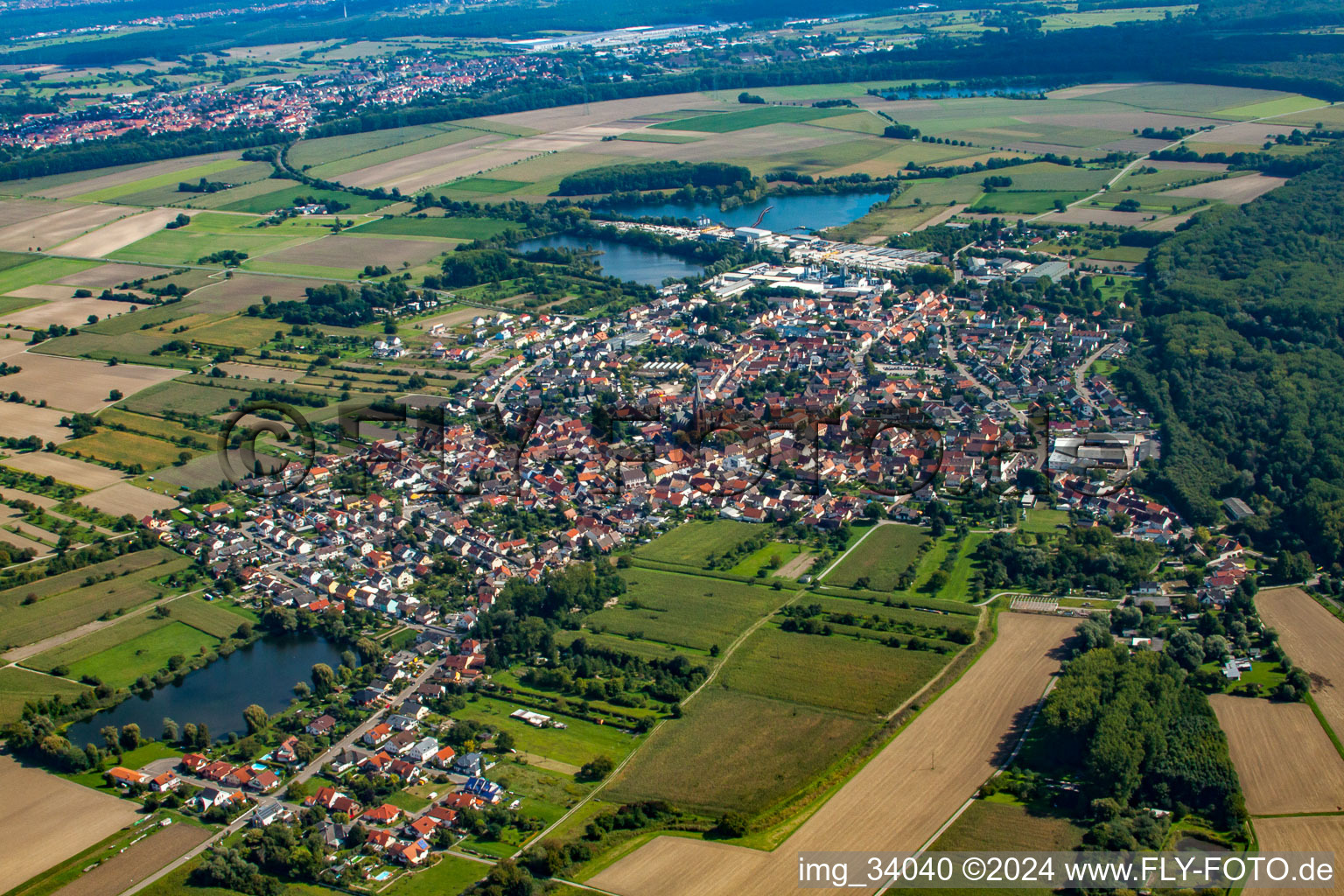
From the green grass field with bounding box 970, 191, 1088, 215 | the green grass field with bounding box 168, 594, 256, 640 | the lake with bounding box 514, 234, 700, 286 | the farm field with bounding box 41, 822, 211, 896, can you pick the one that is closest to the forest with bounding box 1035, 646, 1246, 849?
the farm field with bounding box 41, 822, 211, 896

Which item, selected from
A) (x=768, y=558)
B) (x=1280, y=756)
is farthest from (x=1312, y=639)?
(x=768, y=558)

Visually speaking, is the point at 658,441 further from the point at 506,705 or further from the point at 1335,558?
the point at 1335,558

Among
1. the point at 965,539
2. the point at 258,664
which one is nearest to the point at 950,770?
the point at 965,539

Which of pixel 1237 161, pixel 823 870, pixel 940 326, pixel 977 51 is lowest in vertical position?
pixel 823 870

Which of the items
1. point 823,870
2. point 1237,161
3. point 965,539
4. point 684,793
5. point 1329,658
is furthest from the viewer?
point 1237,161

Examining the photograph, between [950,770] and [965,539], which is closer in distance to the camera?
[950,770]

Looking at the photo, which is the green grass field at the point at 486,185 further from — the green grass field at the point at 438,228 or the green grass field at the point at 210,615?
the green grass field at the point at 210,615

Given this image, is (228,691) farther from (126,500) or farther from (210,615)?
(126,500)
